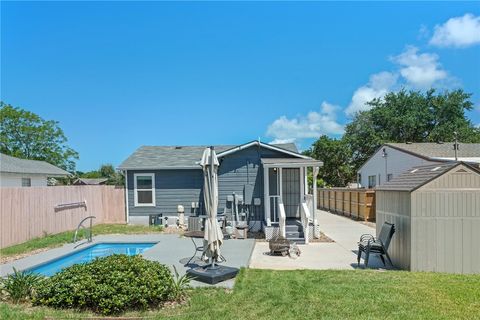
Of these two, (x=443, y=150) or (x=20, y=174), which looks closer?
(x=20, y=174)

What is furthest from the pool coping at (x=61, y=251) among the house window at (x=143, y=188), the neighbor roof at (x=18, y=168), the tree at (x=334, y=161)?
the tree at (x=334, y=161)

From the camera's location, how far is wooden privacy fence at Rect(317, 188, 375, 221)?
18.0m

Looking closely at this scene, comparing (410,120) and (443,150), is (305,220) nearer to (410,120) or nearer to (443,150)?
(443,150)

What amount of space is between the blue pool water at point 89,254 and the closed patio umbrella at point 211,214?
13.4ft

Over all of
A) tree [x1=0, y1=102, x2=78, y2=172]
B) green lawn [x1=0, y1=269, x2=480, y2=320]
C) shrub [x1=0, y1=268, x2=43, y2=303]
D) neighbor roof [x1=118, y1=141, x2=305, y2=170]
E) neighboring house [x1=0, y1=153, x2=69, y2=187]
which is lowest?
green lawn [x1=0, y1=269, x2=480, y2=320]

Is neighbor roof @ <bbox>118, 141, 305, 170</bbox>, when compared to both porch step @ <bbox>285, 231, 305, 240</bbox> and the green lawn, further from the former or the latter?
the green lawn

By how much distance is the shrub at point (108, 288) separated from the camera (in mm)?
5109

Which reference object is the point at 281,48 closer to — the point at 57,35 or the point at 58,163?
the point at 57,35

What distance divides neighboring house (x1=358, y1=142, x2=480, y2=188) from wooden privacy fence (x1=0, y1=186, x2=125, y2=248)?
1538 cm

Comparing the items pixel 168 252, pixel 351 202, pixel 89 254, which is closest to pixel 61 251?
pixel 89 254

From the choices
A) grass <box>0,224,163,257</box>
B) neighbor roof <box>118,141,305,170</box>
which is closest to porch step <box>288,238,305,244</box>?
neighbor roof <box>118,141,305,170</box>

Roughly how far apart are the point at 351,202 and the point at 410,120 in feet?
68.1

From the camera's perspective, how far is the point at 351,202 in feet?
66.4

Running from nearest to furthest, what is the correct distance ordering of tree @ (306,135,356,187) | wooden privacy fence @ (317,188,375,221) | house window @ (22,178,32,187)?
wooden privacy fence @ (317,188,375,221), house window @ (22,178,32,187), tree @ (306,135,356,187)
